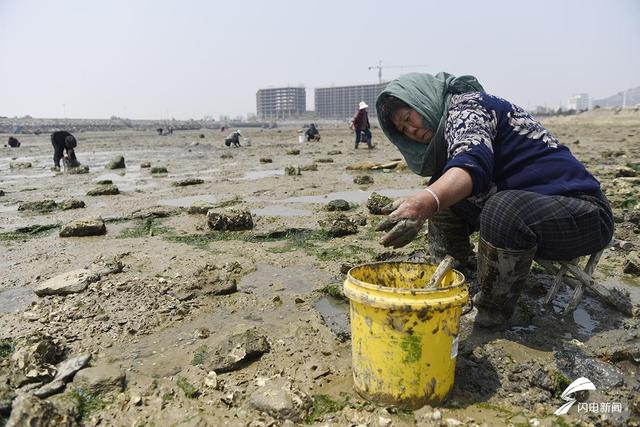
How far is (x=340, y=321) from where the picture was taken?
3.12 meters

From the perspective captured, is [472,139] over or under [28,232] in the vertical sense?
over

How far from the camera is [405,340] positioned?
1996 mm

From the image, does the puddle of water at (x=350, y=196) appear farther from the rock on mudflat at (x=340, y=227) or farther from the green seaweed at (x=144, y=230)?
the green seaweed at (x=144, y=230)

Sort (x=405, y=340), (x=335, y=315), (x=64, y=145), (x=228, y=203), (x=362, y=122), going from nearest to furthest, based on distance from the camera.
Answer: (x=405, y=340), (x=335, y=315), (x=228, y=203), (x=64, y=145), (x=362, y=122)

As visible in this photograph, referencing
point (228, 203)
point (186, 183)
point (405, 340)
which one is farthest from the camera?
point (186, 183)

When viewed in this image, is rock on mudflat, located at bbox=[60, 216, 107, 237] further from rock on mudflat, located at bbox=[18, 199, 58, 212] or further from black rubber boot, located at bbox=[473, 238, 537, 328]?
black rubber boot, located at bbox=[473, 238, 537, 328]

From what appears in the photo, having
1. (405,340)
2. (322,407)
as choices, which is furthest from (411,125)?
(322,407)

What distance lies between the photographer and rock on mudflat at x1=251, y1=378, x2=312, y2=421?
210cm

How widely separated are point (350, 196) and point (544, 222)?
5.30 m

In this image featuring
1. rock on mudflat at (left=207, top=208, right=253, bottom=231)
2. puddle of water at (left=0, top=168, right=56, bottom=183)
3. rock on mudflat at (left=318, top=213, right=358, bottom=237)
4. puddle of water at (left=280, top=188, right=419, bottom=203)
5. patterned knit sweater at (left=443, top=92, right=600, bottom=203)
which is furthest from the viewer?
puddle of water at (left=0, top=168, right=56, bottom=183)

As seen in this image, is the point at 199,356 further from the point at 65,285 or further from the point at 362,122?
the point at 362,122

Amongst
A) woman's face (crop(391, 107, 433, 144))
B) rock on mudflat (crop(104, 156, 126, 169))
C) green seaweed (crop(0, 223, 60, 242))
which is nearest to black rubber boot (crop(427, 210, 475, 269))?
woman's face (crop(391, 107, 433, 144))

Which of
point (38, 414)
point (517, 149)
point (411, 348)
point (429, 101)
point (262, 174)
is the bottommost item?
point (38, 414)

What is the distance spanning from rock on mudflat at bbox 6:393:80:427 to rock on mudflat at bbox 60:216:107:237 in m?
3.78
